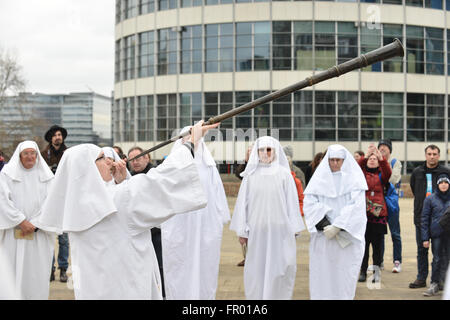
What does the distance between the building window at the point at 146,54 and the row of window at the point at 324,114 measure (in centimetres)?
181

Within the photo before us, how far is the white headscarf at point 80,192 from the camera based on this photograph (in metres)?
3.67

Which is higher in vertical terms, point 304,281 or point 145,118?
point 145,118

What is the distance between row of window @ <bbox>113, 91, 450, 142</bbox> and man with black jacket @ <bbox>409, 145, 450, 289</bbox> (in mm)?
19055

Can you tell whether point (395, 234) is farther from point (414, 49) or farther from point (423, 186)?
point (414, 49)

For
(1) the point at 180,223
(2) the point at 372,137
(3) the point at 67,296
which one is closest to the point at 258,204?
(1) the point at 180,223

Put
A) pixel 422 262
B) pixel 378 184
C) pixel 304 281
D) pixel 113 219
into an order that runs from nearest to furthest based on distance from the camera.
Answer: pixel 113 219 → pixel 422 262 → pixel 378 184 → pixel 304 281

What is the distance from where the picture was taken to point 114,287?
3.75m

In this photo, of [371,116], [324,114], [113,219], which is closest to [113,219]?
[113,219]

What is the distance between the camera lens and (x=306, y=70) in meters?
27.6

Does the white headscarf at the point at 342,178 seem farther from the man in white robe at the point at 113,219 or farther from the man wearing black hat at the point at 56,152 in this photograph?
the man wearing black hat at the point at 56,152

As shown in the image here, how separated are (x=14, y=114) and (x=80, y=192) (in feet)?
128

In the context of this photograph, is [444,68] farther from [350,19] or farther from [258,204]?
[258,204]

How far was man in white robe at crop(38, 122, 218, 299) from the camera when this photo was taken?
3.69m

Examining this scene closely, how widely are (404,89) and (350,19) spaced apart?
4981 mm
